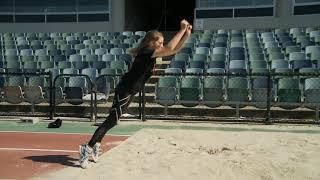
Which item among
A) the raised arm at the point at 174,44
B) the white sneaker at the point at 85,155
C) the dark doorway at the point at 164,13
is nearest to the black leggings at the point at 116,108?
the white sneaker at the point at 85,155

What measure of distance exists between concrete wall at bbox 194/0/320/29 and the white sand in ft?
49.4

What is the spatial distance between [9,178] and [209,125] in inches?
241

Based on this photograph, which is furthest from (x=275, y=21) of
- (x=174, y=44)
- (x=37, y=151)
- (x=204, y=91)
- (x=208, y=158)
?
(x=174, y=44)

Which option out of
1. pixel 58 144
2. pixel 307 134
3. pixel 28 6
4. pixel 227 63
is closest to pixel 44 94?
pixel 58 144

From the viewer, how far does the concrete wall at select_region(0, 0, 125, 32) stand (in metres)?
28.2

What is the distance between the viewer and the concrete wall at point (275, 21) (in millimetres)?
24062

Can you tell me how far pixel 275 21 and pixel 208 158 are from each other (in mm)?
18398

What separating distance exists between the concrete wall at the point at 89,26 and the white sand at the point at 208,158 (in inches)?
740

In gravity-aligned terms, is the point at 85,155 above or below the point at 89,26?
below

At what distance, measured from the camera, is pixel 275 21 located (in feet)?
81.4

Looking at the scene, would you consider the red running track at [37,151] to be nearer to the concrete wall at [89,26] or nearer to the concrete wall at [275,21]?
the concrete wall at [275,21]

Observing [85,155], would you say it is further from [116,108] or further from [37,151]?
[37,151]

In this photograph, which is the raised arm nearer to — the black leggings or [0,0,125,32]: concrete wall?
the black leggings

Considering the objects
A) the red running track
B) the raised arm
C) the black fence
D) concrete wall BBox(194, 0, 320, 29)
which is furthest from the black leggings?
concrete wall BBox(194, 0, 320, 29)
